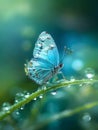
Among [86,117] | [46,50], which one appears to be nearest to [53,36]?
[86,117]

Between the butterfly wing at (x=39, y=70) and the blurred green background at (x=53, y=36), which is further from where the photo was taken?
the blurred green background at (x=53, y=36)

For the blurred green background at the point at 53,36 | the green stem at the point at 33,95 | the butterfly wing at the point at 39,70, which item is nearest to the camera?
the green stem at the point at 33,95

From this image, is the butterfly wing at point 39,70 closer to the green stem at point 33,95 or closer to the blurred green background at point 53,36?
the green stem at point 33,95

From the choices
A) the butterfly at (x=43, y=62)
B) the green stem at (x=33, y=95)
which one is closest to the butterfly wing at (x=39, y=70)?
the butterfly at (x=43, y=62)

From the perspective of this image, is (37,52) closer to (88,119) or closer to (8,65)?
(88,119)

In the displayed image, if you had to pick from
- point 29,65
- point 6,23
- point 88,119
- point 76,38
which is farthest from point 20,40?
point 29,65
